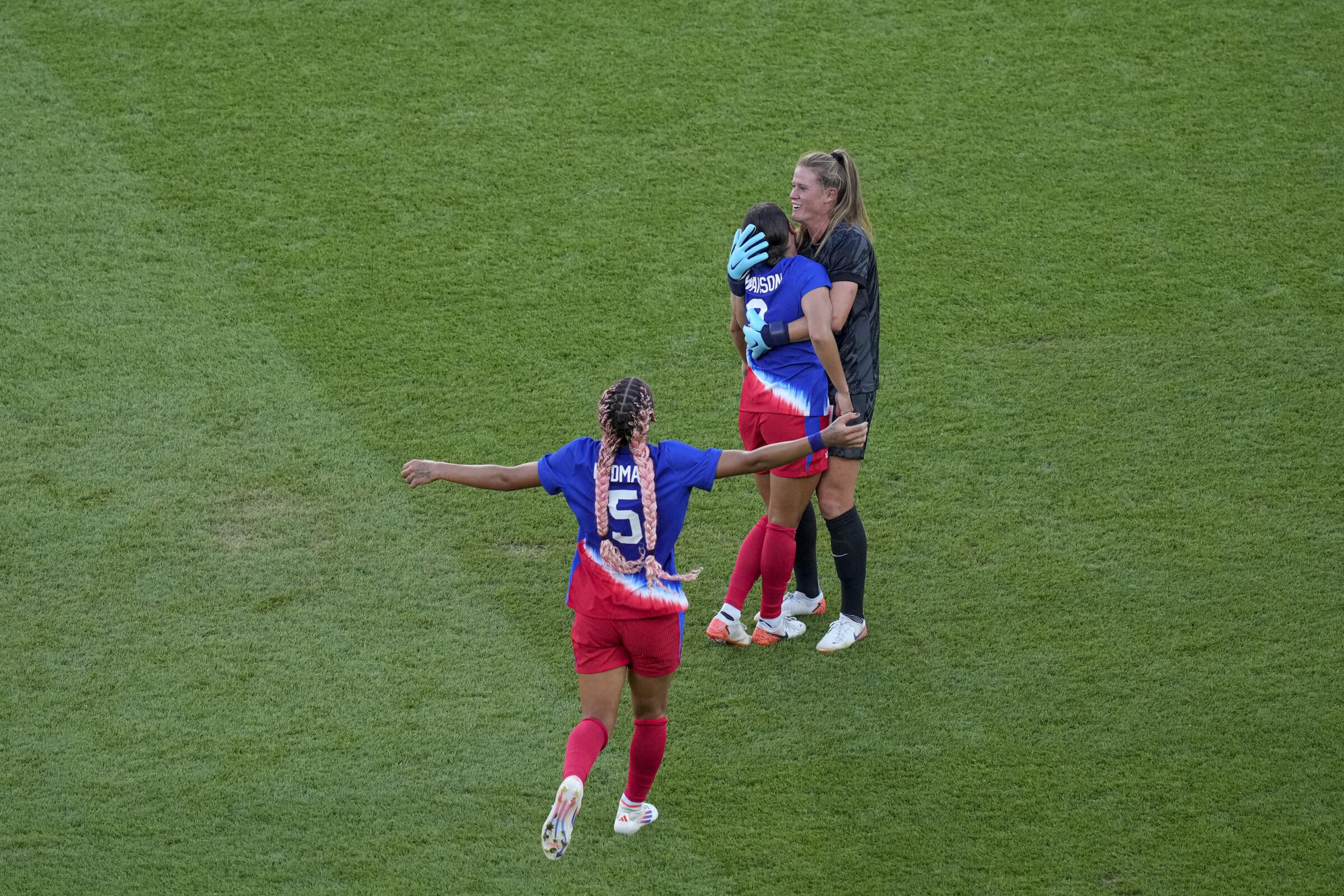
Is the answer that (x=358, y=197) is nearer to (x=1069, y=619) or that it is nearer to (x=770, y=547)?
(x=770, y=547)

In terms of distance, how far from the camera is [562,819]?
3.90m

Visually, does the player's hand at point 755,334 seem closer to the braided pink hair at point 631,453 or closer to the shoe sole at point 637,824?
the braided pink hair at point 631,453

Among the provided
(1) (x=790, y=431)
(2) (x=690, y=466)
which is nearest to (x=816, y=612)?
(1) (x=790, y=431)

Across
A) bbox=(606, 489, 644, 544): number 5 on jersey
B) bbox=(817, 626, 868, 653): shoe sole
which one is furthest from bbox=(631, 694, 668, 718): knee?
bbox=(817, 626, 868, 653): shoe sole

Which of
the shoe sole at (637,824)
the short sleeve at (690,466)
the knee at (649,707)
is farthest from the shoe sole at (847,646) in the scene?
the short sleeve at (690,466)

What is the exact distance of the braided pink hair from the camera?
4004 mm

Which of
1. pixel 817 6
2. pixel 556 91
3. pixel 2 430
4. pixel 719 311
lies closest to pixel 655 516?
pixel 719 311

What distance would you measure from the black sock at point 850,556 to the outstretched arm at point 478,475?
152 centimetres

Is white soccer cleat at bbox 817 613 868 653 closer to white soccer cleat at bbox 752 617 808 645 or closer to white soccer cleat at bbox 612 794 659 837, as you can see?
white soccer cleat at bbox 752 617 808 645

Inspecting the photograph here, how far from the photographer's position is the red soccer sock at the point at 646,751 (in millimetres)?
4402

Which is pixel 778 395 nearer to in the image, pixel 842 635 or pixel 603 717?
pixel 842 635

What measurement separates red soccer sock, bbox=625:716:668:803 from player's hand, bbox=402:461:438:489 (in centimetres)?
101

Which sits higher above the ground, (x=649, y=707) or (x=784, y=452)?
(x=784, y=452)

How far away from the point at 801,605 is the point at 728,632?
0.38m
